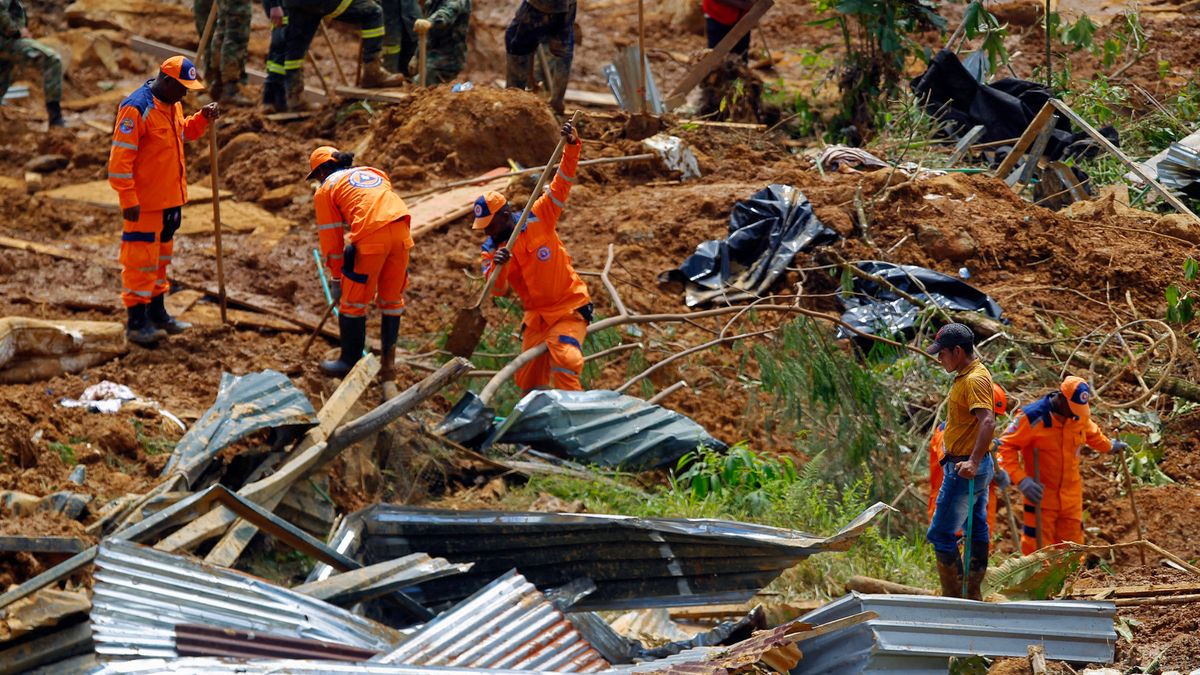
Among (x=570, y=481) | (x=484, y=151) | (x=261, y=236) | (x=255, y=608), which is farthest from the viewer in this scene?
(x=484, y=151)

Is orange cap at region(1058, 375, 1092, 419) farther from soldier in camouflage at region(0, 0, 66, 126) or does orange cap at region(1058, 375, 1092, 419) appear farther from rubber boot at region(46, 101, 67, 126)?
rubber boot at region(46, 101, 67, 126)

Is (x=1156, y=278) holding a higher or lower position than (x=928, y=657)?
lower

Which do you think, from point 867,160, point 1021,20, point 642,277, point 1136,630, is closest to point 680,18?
point 1021,20

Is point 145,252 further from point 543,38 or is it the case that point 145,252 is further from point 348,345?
point 543,38

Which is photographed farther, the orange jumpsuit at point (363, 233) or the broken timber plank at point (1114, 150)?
the broken timber plank at point (1114, 150)

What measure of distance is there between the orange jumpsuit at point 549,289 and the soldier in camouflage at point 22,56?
690 centimetres

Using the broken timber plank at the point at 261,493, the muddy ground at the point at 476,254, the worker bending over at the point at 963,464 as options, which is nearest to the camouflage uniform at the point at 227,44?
the muddy ground at the point at 476,254

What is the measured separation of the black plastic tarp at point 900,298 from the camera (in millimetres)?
9711

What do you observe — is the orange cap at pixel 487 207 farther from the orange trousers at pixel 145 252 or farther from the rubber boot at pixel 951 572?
the rubber boot at pixel 951 572

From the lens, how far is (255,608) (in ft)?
17.6

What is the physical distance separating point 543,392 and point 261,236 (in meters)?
4.09

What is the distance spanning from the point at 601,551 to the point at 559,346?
206cm

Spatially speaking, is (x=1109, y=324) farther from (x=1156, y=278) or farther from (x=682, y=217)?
(x=682, y=217)

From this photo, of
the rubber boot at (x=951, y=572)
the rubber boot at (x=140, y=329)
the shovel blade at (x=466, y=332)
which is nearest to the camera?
the rubber boot at (x=951, y=572)
